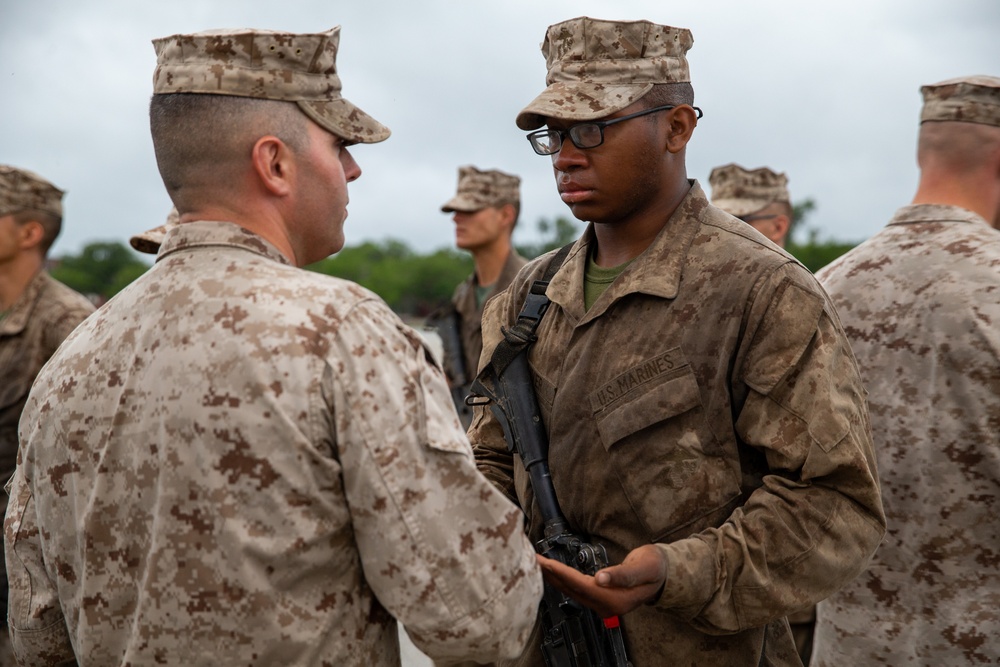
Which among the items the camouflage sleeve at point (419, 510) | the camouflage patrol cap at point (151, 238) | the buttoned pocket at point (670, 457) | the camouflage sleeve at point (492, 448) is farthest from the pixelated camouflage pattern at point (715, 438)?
the camouflage patrol cap at point (151, 238)

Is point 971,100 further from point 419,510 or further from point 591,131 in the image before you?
point 419,510

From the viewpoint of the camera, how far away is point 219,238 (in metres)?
2.19

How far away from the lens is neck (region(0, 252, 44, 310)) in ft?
18.4

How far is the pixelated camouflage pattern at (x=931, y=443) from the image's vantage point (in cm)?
337

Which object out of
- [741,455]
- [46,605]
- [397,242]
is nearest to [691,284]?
[741,455]

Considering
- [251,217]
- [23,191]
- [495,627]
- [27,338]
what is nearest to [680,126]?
[251,217]

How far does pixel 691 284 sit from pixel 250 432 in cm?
134

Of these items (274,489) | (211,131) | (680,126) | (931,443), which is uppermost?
(211,131)

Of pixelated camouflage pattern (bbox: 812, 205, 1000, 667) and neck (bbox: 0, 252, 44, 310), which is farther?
neck (bbox: 0, 252, 44, 310)

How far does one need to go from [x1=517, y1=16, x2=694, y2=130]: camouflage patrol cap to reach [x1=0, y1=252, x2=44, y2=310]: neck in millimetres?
3688

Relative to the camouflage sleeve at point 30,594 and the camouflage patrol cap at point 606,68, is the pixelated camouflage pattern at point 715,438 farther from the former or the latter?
the camouflage sleeve at point 30,594

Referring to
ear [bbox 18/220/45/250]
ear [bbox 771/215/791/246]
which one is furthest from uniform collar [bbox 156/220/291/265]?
ear [bbox 771/215/791/246]

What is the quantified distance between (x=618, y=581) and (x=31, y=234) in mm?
4460

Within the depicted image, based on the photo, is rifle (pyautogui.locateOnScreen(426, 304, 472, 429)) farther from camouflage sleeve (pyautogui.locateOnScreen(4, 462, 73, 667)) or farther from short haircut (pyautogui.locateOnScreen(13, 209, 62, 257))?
camouflage sleeve (pyautogui.locateOnScreen(4, 462, 73, 667))
